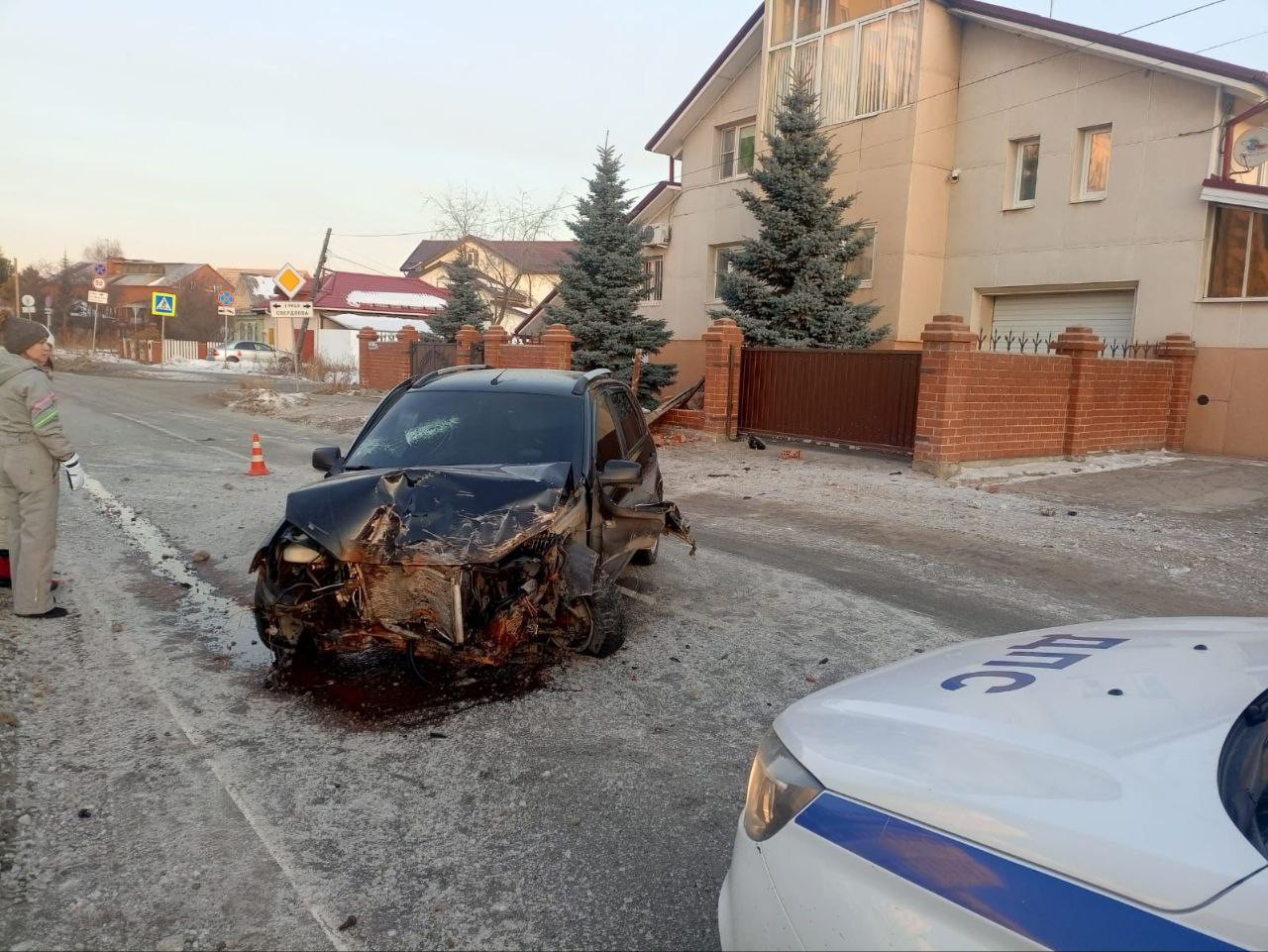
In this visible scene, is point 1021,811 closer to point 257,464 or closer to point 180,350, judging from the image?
point 257,464

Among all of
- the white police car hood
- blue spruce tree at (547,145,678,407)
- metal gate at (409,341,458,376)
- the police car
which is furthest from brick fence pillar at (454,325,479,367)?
the police car

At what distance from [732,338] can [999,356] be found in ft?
17.3

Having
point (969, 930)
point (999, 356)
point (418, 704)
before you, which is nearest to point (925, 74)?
point (999, 356)

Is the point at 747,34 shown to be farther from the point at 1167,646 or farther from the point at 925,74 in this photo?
the point at 1167,646

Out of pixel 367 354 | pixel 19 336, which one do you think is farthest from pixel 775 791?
pixel 367 354

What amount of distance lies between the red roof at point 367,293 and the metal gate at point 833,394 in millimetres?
33599

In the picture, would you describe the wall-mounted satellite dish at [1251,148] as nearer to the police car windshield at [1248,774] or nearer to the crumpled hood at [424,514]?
the crumpled hood at [424,514]

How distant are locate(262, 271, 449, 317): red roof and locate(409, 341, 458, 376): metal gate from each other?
2169 cm

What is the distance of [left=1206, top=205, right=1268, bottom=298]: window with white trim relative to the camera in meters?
15.0

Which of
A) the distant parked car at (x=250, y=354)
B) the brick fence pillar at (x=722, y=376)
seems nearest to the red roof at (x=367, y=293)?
the distant parked car at (x=250, y=354)

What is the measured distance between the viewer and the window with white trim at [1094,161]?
17328 mm

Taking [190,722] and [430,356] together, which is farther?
[430,356]

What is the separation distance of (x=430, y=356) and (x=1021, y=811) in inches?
994

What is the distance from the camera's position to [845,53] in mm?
20859
